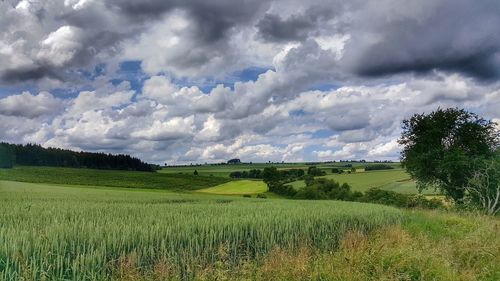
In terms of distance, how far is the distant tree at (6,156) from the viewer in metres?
92.6

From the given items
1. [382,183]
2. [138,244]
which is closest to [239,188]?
[382,183]

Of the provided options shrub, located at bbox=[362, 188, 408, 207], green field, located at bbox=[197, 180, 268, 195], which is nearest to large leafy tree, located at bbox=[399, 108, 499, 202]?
shrub, located at bbox=[362, 188, 408, 207]

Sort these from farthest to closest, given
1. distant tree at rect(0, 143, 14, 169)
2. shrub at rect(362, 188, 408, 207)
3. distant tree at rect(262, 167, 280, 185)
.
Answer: distant tree at rect(262, 167, 280, 185)
distant tree at rect(0, 143, 14, 169)
shrub at rect(362, 188, 408, 207)

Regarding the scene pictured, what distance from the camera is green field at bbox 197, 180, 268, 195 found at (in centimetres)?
8775

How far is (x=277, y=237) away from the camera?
38.4ft

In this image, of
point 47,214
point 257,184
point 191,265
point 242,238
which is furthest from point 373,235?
point 257,184

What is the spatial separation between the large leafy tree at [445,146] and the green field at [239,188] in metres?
42.6

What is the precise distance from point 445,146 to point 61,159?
97233 mm

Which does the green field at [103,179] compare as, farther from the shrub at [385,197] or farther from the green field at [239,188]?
the shrub at [385,197]

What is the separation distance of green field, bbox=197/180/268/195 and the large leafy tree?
140ft

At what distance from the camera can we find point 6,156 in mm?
95188

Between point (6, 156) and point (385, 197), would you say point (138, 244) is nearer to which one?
point (385, 197)

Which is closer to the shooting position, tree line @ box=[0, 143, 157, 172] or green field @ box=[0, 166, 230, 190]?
green field @ box=[0, 166, 230, 190]

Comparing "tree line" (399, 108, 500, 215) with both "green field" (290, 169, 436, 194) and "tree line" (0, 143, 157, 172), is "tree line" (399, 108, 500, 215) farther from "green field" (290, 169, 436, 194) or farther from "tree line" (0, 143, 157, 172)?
"tree line" (0, 143, 157, 172)
